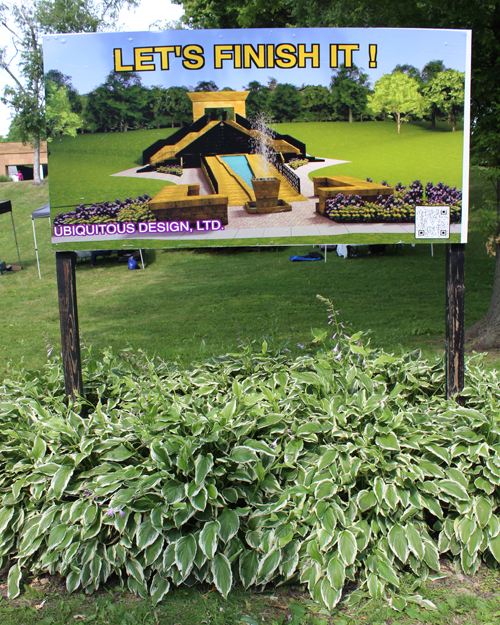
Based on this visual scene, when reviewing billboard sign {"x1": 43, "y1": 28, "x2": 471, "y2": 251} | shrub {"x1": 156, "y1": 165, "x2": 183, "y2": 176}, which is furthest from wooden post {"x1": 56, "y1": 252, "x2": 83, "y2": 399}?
shrub {"x1": 156, "y1": 165, "x2": 183, "y2": 176}

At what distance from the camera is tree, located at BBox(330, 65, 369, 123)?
3.42m

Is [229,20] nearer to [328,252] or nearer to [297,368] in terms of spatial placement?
[328,252]

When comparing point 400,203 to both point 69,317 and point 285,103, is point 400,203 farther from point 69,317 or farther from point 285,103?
point 69,317

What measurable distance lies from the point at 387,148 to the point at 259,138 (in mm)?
864

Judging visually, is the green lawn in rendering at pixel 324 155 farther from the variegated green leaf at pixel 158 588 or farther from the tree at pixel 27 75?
the tree at pixel 27 75

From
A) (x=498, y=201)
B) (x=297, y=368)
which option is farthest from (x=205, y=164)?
(x=498, y=201)

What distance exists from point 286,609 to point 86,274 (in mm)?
13385

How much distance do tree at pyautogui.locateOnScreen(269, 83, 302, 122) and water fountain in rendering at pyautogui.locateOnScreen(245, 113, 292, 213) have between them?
0.56 ft

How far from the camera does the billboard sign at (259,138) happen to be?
11.1 ft

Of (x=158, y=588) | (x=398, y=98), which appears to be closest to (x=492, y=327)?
(x=398, y=98)

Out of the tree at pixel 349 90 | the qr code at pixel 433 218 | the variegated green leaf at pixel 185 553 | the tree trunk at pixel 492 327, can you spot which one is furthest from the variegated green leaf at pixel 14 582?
the tree trunk at pixel 492 327

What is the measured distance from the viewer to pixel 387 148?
3.56m

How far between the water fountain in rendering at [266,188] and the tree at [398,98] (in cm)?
75

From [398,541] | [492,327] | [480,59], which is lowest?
[398,541]
